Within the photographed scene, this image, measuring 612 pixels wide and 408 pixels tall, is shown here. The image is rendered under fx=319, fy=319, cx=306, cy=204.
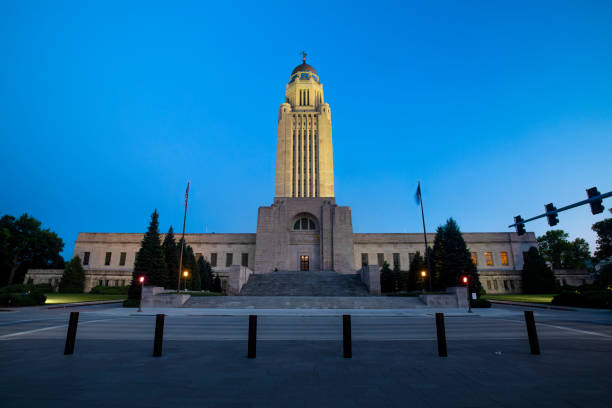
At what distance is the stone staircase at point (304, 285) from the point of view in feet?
103

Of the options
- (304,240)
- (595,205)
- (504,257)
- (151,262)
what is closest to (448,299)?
(595,205)

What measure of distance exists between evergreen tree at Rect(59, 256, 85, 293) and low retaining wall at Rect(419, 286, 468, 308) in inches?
1971

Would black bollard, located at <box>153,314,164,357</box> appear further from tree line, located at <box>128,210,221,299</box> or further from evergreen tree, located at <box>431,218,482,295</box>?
evergreen tree, located at <box>431,218,482,295</box>

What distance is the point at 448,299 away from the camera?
24.1 metres

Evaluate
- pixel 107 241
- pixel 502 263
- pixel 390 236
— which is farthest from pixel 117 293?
pixel 502 263

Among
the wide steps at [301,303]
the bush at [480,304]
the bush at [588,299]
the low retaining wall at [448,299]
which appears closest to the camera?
the bush at [588,299]

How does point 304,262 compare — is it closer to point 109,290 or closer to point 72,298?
point 72,298

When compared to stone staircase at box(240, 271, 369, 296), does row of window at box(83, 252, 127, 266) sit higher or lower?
higher

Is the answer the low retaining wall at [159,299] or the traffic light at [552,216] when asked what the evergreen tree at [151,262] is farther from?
the traffic light at [552,216]

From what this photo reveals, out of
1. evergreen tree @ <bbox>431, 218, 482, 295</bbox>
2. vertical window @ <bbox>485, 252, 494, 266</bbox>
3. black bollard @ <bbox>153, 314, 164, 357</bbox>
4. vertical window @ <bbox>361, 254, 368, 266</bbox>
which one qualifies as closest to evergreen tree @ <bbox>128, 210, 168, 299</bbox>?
black bollard @ <bbox>153, 314, 164, 357</bbox>

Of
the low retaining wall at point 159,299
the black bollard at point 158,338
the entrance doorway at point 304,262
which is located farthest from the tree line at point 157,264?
the black bollard at point 158,338

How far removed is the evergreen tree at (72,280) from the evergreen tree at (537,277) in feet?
223

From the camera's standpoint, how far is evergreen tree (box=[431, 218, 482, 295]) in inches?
1213

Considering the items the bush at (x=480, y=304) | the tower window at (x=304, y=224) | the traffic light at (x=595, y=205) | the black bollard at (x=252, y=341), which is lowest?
the bush at (x=480, y=304)
